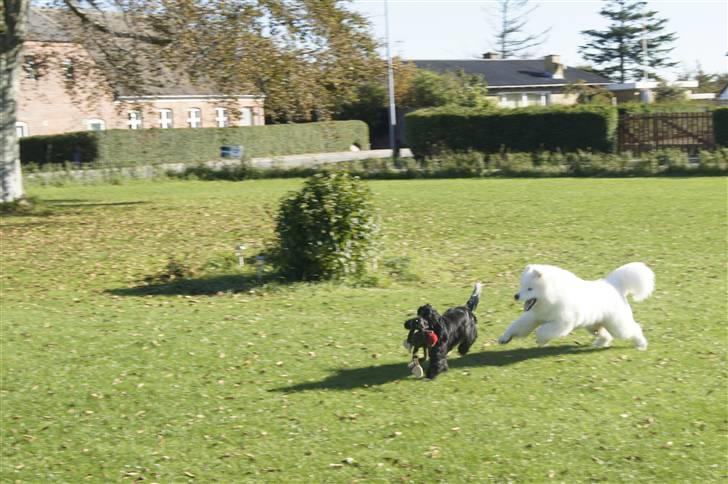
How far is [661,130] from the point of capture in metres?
37.2

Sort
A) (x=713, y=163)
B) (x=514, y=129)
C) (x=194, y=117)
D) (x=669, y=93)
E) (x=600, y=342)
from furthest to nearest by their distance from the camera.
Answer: (x=669, y=93)
(x=194, y=117)
(x=514, y=129)
(x=713, y=163)
(x=600, y=342)

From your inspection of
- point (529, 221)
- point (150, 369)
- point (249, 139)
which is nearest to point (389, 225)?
point (529, 221)

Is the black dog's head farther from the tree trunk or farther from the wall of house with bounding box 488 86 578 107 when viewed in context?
the wall of house with bounding box 488 86 578 107

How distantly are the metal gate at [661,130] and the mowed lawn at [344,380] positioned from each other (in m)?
21.9

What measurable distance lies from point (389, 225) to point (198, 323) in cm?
945

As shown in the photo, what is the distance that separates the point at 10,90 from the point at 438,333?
676 inches

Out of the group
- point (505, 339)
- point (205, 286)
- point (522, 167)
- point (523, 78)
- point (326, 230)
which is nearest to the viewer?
point (505, 339)

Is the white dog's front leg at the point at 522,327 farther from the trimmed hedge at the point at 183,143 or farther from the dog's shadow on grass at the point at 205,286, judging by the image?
the trimmed hedge at the point at 183,143

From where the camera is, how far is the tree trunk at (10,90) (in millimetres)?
21094

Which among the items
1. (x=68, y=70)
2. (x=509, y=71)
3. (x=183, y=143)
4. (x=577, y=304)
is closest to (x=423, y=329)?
(x=577, y=304)

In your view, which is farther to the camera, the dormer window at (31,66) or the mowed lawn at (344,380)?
the dormer window at (31,66)

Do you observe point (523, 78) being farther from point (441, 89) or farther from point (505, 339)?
point (505, 339)

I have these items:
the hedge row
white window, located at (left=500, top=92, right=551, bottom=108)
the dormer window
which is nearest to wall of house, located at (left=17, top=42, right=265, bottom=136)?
the dormer window

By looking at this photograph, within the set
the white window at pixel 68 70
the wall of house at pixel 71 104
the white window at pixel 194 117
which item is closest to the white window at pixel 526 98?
the wall of house at pixel 71 104
